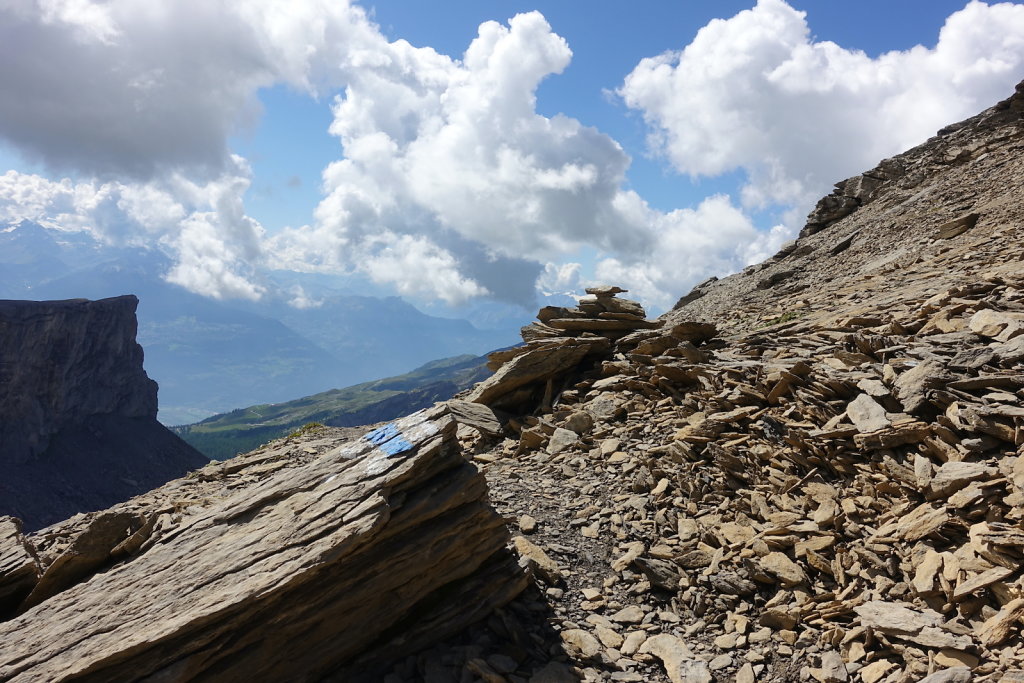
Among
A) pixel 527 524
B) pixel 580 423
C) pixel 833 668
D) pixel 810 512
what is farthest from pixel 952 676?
pixel 580 423

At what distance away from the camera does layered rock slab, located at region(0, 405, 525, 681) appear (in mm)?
8273

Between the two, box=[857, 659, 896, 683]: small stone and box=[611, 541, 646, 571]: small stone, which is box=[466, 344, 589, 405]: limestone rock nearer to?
box=[611, 541, 646, 571]: small stone

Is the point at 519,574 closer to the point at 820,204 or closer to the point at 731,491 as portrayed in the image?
the point at 731,491

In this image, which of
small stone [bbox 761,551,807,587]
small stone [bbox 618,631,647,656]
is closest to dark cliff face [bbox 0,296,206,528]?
small stone [bbox 618,631,647,656]

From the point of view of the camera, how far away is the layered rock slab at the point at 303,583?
8.27 metres

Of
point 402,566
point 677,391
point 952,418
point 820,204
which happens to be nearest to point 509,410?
point 677,391

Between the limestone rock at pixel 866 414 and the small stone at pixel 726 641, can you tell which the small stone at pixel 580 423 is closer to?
the limestone rock at pixel 866 414

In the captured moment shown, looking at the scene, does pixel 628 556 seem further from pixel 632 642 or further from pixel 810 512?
pixel 810 512

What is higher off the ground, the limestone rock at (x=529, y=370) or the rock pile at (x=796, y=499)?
the limestone rock at (x=529, y=370)

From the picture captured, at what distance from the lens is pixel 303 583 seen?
29.0 feet

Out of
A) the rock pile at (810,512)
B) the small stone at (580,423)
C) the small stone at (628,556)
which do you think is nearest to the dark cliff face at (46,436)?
the small stone at (580,423)

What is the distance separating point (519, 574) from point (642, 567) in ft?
9.88

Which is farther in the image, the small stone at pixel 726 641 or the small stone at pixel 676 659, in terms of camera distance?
the small stone at pixel 726 641

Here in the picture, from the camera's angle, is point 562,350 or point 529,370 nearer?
point 529,370
